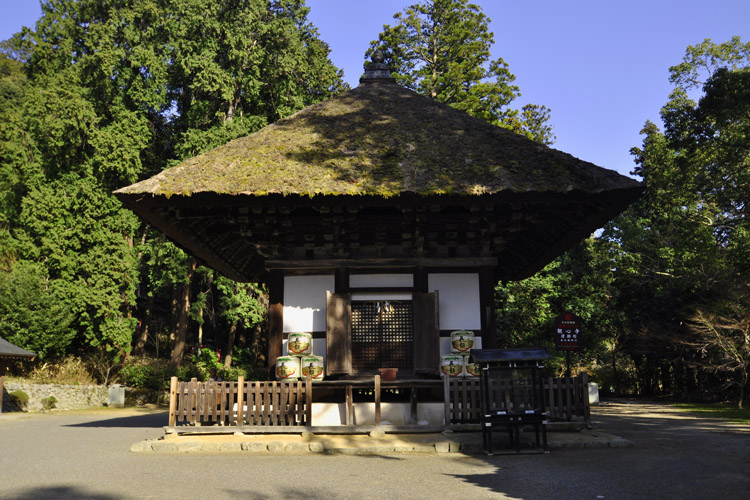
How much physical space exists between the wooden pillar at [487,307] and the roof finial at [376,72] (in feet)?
22.9

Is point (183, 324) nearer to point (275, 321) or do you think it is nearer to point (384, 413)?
point (275, 321)

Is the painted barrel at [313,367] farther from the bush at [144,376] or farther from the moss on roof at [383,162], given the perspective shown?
the bush at [144,376]

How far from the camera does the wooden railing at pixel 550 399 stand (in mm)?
9180

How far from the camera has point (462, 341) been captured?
10.0m

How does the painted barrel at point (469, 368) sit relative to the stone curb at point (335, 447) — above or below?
above

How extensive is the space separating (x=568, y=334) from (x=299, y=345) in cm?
925

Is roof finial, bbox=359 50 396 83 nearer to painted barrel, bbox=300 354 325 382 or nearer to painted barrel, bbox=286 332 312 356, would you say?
painted barrel, bbox=286 332 312 356

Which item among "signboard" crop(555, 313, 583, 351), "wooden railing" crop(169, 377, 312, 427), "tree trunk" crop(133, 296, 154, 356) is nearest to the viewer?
"wooden railing" crop(169, 377, 312, 427)

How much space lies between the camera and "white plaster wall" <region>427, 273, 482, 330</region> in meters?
10.4

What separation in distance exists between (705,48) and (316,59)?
18169 mm

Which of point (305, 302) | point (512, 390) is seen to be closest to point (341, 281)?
point (305, 302)

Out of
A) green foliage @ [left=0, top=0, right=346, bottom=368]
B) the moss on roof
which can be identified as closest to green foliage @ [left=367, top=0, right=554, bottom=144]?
green foliage @ [left=0, top=0, right=346, bottom=368]

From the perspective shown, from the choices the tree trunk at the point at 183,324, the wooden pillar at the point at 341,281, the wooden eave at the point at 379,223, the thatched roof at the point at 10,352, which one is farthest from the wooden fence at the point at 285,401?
the tree trunk at the point at 183,324

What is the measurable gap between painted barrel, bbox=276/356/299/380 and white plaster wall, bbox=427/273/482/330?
8.91 ft
